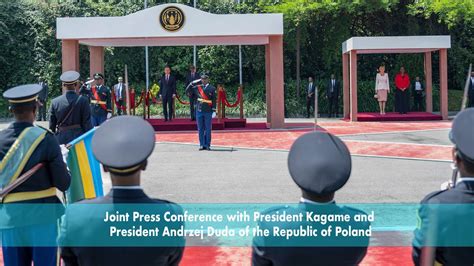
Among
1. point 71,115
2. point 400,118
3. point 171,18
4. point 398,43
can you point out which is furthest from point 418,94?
point 71,115

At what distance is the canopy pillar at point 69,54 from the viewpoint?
1866cm

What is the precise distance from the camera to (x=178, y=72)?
96.5 feet

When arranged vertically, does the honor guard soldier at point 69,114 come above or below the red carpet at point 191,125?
above

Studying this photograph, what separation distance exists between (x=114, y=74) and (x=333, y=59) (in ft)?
36.5

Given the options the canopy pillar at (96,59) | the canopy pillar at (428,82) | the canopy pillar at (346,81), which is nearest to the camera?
the canopy pillar at (96,59)

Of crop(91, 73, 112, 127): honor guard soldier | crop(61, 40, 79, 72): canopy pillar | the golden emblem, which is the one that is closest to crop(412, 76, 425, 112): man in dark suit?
the golden emblem

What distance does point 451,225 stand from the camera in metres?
2.59

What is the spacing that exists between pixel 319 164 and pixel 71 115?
19.4 ft

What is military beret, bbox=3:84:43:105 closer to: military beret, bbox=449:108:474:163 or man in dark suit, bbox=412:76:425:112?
military beret, bbox=449:108:474:163

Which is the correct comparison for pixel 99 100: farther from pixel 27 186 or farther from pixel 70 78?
pixel 27 186

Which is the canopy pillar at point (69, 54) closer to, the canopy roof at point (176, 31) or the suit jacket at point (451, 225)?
the canopy roof at point (176, 31)

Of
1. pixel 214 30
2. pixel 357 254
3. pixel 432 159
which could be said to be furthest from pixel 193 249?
pixel 214 30

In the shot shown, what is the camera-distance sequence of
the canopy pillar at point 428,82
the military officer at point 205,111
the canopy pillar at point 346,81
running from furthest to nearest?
the canopy pillar at point 428,82
the canopy pillar at point 346,81
the military officer at point 205,111

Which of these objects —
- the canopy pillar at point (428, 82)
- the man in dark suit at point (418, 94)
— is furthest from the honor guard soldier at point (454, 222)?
the man in dark suit at point (418, 94)
